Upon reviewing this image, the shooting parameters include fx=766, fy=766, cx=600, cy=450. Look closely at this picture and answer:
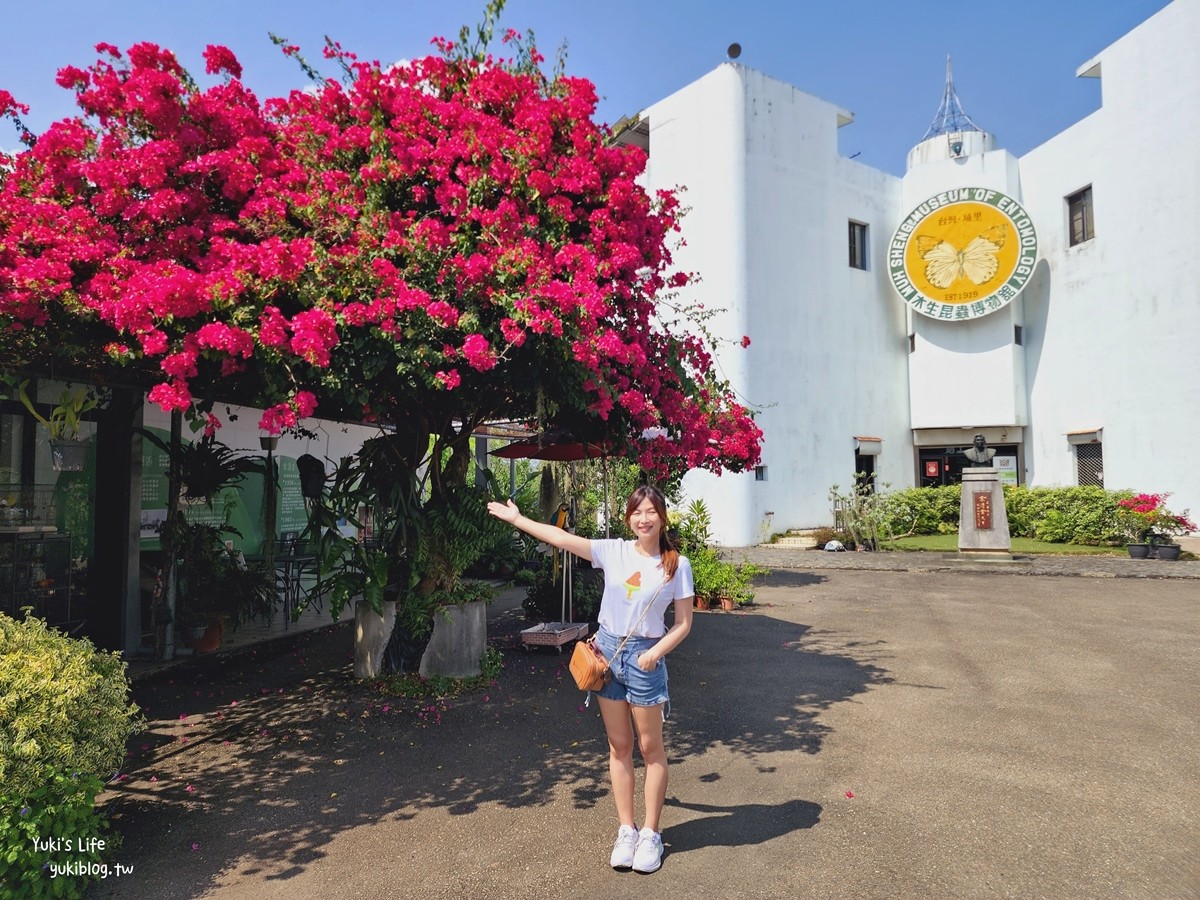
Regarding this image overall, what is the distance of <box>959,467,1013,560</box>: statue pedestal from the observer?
15.1m

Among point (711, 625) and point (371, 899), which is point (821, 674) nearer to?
point (711, 625)

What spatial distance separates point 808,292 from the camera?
21047mm

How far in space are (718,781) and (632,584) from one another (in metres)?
1.62

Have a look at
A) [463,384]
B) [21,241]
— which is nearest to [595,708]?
[463,384]

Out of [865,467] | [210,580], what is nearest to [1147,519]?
[865,467]

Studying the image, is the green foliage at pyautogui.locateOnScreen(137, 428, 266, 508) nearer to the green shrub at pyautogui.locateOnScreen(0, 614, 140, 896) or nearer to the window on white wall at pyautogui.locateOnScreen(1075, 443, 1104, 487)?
the green shrub at pyautogui.locateOnScreen(0, 614, 140, 896)

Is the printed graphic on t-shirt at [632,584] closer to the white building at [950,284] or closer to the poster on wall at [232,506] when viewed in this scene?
the poster on wall at [232,506]

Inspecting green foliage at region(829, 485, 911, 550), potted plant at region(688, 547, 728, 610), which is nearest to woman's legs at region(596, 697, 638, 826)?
potted plant at region(688, 547, 728, 610)

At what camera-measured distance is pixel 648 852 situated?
3355 mm

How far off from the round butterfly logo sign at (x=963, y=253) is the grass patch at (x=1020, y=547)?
6.34 meters

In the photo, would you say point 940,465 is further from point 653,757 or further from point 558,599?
point 653,757

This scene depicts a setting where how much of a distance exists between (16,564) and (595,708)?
5.12 meters

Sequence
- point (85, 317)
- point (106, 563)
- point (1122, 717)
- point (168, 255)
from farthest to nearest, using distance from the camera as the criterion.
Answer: point (106, 563) < point (1122, 717) < point (168, 255) < point (85, 317)

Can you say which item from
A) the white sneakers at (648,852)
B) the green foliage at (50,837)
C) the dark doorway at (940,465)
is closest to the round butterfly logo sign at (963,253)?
the dark doorway at (940,465)
